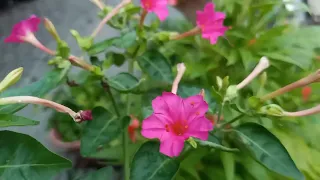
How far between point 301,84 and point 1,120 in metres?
0.33

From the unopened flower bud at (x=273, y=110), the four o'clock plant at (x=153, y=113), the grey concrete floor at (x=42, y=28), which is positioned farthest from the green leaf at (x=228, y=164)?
the grey concrete floor at (x=42, y=28)

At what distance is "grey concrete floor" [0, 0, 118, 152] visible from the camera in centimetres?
135

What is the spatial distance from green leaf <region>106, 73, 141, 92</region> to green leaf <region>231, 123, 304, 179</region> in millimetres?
149

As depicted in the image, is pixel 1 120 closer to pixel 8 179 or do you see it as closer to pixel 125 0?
pixel 8 179

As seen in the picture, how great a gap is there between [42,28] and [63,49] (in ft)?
2.98

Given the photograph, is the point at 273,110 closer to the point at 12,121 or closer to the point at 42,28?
the point at 12,121

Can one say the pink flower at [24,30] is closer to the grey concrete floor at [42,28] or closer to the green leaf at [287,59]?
the green leaf at [287,59]

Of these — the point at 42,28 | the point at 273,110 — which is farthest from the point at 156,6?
the point at 42,28

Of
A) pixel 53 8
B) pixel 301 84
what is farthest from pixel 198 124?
pixel 53 8

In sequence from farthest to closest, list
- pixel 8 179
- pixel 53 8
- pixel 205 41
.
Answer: pixel 53 8, pixel 205 41, pixel 8 179

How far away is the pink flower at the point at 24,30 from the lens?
2.02 ft

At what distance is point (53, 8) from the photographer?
1570 millimetres

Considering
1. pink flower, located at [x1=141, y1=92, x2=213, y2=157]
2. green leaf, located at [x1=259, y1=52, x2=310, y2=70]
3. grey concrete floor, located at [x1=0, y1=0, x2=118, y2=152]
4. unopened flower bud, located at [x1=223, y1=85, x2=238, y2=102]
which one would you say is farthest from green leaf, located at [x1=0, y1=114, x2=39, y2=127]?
grey concrete floor, located at [x1=0, y1=0, x2=118, y2=152]

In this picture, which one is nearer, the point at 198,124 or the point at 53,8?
the point at 198,124
